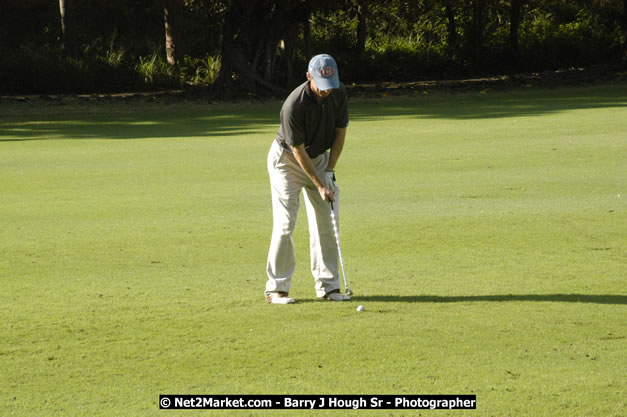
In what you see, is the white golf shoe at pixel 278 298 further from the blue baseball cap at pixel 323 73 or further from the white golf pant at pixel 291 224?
the blue baseball cap at pixel 323 73

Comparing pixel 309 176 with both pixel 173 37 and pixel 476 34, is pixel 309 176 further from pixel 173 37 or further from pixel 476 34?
pixel 476 34

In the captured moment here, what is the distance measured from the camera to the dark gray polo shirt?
23.8 feet

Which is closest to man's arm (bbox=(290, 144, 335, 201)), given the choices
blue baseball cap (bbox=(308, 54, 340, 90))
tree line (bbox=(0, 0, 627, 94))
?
blue baseball cap (bbox=(308, 54, 340, 90))

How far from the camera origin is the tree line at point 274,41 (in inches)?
1431

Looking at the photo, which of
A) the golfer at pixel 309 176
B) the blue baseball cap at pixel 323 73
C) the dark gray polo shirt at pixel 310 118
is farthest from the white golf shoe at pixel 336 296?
the blue baseball cap at pixel 323 73

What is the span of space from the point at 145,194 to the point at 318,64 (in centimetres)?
691

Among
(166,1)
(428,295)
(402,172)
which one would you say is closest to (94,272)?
(428,295)

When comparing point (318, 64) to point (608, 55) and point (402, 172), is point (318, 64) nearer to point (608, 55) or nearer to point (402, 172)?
point (402, 172)

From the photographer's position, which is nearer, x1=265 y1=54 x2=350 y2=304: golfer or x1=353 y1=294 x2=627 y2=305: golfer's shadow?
x1=265 y1=54 x2=350 y2=304: golfer

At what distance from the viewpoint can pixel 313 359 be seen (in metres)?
6.17

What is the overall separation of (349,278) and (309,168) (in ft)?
5.21

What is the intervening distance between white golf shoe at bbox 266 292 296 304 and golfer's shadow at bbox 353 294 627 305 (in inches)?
21.3

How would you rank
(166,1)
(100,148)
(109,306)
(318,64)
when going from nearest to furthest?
1. (318,64)
2. (109,306)
3. (100,148)
4. (166,1)

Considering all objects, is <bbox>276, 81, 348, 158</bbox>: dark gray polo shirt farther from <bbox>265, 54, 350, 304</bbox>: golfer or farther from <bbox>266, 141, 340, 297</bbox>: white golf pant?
<bbox>266, 141, 340, 297</bbox>: white golf pant
